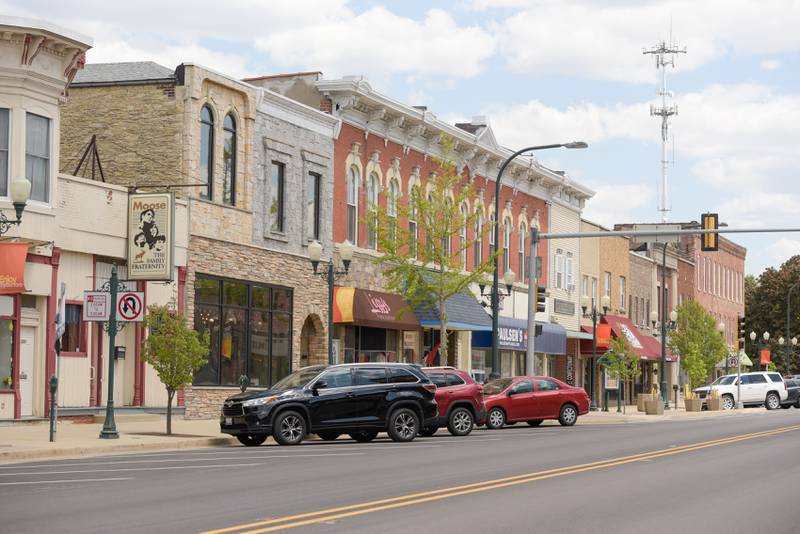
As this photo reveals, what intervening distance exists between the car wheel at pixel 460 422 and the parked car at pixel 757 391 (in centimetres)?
3095

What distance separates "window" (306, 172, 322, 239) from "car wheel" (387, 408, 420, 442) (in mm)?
12943

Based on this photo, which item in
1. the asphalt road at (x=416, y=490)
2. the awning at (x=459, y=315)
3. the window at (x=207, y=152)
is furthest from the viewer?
the awning at (x=459, y=315)

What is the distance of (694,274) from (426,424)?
5666 cm

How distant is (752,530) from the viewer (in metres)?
12.7

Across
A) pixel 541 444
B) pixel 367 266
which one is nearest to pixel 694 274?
pixel 367 266

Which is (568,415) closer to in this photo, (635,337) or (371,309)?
(371,309)

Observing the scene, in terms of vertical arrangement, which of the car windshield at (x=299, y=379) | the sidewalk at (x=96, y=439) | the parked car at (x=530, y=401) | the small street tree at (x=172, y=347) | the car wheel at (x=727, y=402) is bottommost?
the car wheel at (x=727, y=402)

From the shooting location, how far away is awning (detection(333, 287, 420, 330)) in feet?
132

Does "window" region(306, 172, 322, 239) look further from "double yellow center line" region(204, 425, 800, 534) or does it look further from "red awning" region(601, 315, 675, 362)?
"red awning" region(601, 315, 675, 362)

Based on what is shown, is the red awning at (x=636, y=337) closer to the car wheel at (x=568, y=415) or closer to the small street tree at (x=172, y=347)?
the car wheel at (x=568, y=415)

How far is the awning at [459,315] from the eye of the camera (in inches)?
1742

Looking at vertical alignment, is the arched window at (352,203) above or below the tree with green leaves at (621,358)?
above

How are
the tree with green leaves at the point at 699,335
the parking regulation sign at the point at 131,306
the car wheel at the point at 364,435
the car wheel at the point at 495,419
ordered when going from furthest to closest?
the tree with green leaves at the point at 699,335 → the car wheel at the point at 495,419 → the car wheel at the point at 364,435 → the parking regulation sign at the point at 131,306

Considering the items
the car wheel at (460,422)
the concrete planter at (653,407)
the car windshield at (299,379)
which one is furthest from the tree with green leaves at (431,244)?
the concrete planter at (653,407)
